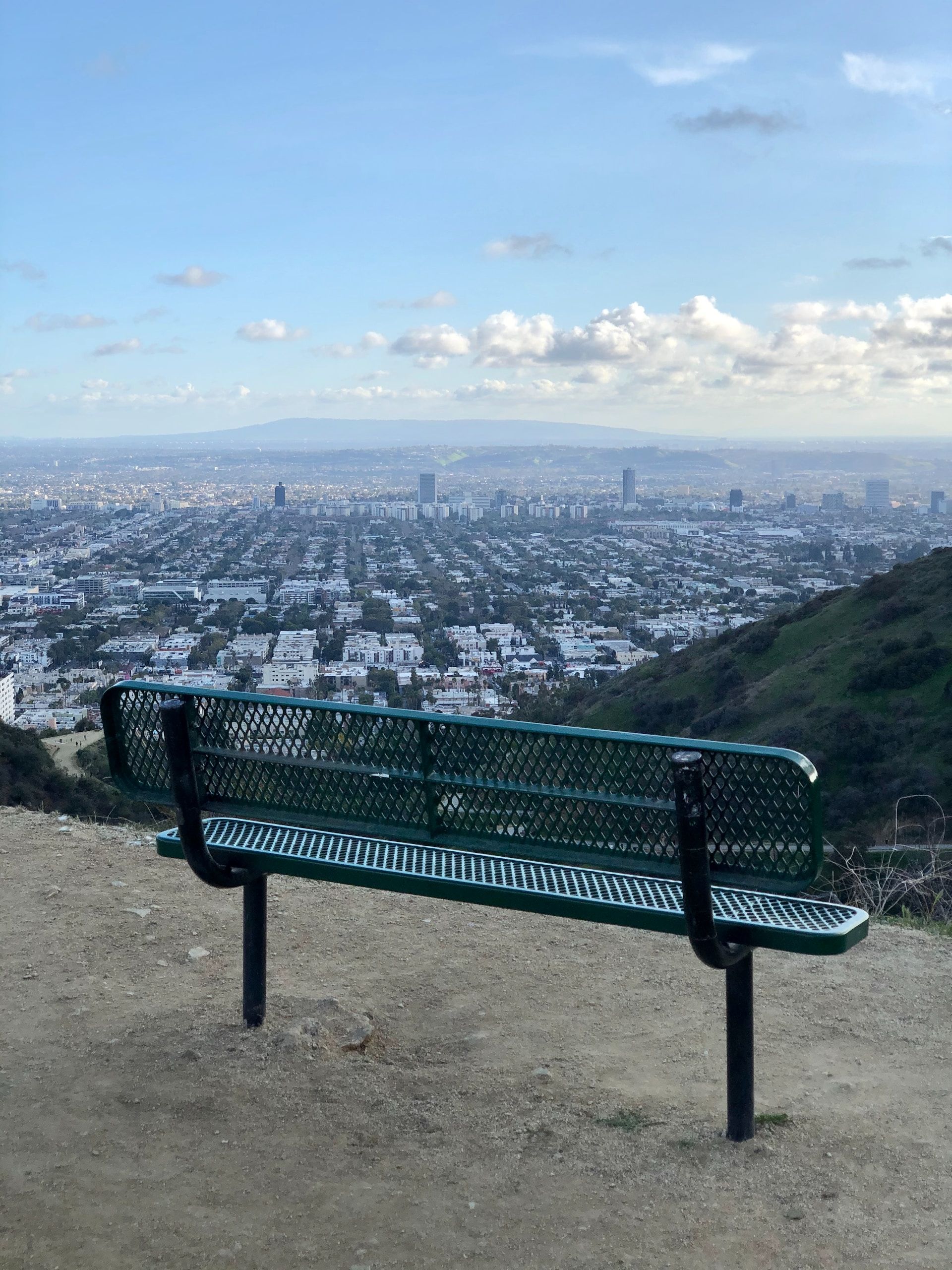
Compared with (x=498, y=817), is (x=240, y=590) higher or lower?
lower

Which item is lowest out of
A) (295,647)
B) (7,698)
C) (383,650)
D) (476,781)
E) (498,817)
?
(383,650)

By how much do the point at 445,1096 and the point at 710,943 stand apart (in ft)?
3.12

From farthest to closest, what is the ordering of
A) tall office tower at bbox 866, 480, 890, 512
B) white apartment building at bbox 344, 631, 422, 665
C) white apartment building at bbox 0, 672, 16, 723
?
tall office tower at bbox 866, 480, 890, 512, white apartment building at bbox 344, 631, 422, 665, white apartment building at bbox 0, 672, 16, 723

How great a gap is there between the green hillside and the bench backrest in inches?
348

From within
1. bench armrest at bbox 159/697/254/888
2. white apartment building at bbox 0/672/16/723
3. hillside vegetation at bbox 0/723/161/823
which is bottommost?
white apartment building at bbox 0/672/16/723

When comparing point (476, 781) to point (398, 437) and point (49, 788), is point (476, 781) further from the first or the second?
point (398, 437)

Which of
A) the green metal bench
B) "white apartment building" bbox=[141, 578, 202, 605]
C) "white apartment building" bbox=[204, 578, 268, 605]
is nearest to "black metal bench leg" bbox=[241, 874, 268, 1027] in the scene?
the green metal bench

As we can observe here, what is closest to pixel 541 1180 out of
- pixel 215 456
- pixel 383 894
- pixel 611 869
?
pixel 611 869

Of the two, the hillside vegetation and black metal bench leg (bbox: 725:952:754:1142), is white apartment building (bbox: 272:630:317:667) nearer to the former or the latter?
the hillside vegetation

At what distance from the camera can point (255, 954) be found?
3.52m

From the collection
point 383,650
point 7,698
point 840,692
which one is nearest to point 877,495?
point 383,650

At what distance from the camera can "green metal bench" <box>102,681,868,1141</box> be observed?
2.71 metres

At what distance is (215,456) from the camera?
11112cm

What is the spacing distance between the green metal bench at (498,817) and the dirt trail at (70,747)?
6.91 metres
